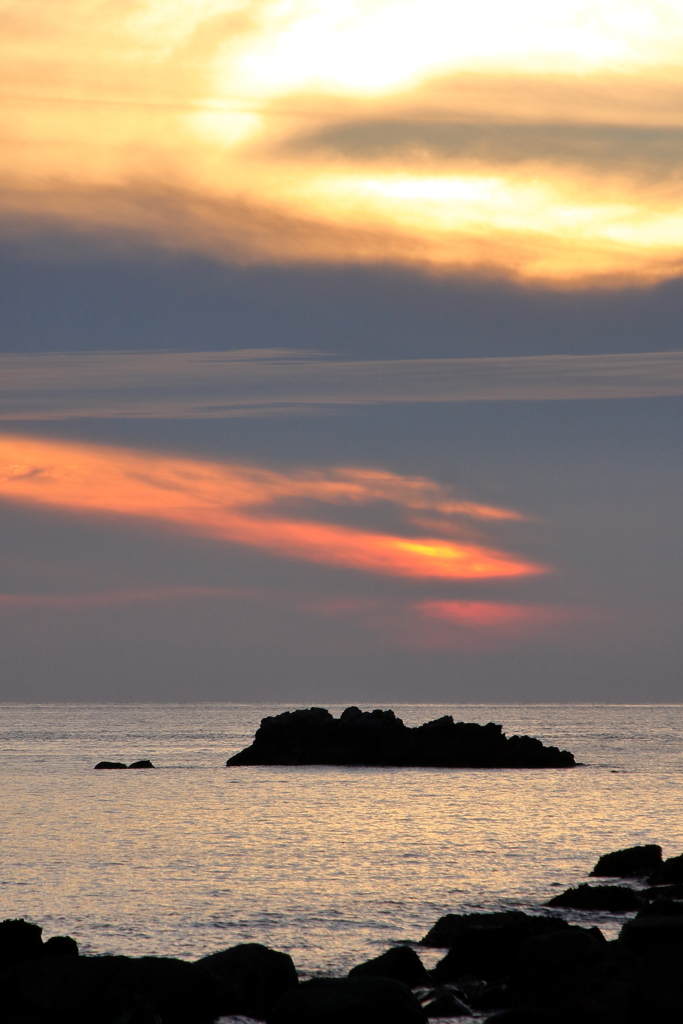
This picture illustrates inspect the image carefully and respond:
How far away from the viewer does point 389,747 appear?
12188 centimetres

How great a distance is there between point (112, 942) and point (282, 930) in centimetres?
524

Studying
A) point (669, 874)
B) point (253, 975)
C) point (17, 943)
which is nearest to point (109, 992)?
point (253, 975)

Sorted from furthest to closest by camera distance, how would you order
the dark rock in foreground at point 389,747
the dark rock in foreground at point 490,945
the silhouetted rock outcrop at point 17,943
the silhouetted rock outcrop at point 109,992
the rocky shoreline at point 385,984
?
the dark rock in foreground at point 389,747, the dark rock in foreground at point 490,945, the silhouetted rock outcrop at point 17,943, the silhouetted rock outcrop at point 109,992, the rocky shoreline at point 385,984

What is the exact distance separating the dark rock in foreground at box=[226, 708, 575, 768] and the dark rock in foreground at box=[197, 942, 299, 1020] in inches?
3816

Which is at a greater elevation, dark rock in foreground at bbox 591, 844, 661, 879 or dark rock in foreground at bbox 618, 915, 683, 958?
dark rock in foreground at bbox 618, 915, 683, 958

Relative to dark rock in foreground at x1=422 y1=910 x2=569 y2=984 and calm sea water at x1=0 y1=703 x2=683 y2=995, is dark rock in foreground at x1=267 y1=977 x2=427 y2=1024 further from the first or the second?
calm sea water at x1=0 y1=703 x2=683 y2=995

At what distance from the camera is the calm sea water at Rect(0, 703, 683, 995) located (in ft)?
112

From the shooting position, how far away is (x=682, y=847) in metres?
54.7

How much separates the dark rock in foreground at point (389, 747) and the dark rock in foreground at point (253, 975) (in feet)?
318

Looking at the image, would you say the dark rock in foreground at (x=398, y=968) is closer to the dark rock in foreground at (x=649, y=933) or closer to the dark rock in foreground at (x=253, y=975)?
the dark rock in foreground at (x=253, y=975)

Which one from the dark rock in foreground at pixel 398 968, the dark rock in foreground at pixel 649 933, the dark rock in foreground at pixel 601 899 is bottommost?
the dark rock in foreground at pixel 601 899

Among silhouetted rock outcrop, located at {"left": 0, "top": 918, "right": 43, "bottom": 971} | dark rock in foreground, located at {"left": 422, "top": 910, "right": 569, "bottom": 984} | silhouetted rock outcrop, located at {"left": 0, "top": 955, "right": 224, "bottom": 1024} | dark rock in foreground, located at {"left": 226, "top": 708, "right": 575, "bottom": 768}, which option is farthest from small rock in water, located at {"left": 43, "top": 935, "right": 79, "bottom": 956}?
dark rock in foreground, located at {"left": 226, "top": 708, "right": 575, "bottom": 768}

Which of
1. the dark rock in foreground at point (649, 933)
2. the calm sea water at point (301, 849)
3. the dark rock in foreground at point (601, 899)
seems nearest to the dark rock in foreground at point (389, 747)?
the calm sea water at point (301, 849)

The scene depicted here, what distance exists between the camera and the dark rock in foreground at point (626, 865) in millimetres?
44031
